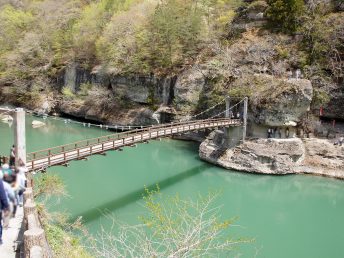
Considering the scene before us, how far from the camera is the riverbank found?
22.7 m

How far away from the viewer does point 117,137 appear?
73.4 ft

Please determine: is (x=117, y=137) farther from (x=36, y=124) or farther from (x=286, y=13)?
(x=36, y=124)

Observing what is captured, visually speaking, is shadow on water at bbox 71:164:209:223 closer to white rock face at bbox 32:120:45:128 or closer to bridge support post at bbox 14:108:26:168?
bridge support post at bbox 14:108:26:168

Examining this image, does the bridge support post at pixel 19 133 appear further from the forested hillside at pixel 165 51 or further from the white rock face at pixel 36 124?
the white rock face at pixel 36 124

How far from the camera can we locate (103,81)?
121 ft

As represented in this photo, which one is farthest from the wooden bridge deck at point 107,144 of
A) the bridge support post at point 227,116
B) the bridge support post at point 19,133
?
the bridge support post at point 19,133

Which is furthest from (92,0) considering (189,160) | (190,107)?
(189,160)

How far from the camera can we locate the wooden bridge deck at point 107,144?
→ 46.7ft

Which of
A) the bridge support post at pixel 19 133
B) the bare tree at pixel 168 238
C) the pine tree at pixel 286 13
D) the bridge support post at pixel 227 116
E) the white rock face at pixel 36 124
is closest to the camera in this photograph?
the bare tree at pixel 168 238

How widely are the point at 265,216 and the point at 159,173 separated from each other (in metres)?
7.65

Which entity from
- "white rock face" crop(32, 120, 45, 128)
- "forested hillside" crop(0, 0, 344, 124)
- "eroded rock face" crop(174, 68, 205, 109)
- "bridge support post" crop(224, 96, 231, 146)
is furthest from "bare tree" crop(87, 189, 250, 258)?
"white rock face" crop(32, 120, 45, 128)

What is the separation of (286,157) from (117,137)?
10457mm

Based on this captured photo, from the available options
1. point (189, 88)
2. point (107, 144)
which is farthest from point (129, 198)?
point (189, 88)

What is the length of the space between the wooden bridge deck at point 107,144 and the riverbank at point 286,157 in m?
2.12
